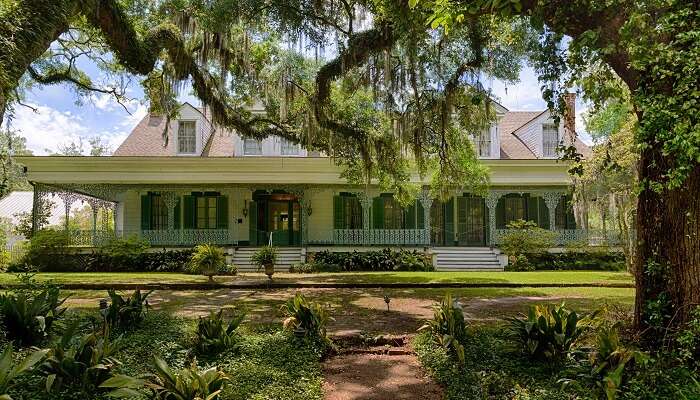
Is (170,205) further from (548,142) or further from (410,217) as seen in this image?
(548,142)

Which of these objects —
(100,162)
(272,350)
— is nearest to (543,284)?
(272,350)

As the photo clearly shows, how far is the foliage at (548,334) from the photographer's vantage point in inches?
205

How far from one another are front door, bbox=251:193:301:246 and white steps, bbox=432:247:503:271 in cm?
608

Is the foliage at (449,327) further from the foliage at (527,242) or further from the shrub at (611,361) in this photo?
the foliage at (527,242)

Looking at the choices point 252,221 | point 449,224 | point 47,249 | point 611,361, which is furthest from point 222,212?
point 611,361

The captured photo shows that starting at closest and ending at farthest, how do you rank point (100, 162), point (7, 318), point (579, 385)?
point (579, 385), point (7, 318), point (100, 162)

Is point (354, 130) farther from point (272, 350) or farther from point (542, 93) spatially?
point (272, 350)

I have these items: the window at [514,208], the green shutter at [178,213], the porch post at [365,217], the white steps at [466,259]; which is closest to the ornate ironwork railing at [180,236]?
the green shutter at [178,213]

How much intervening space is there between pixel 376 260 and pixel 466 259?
354 cm

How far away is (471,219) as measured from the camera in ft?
71.7

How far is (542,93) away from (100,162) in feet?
56.9

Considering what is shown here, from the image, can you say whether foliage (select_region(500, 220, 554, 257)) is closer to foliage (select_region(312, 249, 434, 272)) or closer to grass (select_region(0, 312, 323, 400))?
foliage (select_region(312, 249, 434, 272))

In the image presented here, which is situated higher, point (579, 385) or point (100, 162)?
point (100, 162)

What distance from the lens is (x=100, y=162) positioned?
18.8m
